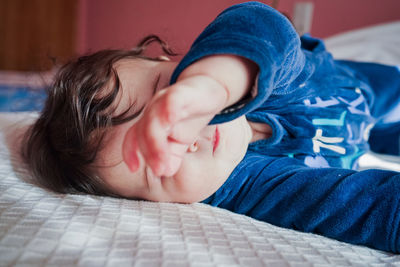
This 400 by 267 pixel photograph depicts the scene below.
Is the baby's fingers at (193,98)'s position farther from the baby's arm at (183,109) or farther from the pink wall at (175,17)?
the pink wall at (175,17)

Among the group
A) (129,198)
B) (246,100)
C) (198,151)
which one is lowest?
(129,198)

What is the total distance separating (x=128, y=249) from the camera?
409 mm

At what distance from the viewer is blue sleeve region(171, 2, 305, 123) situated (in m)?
0.41

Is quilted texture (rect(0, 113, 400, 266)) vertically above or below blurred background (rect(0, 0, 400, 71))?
below

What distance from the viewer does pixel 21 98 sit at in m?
1.83

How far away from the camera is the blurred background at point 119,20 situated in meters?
1.64

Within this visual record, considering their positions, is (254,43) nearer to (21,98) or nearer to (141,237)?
(141,237)

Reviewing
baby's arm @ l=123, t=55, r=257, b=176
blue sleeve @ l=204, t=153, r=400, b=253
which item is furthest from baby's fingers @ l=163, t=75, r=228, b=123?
blue sleeve @ l=204, t=153, r=400, b=253

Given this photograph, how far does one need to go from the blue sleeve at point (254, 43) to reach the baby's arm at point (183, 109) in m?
0.01

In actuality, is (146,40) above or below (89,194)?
above

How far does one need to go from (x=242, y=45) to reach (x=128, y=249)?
261mm

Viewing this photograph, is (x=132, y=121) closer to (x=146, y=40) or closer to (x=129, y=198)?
(x=129, y=198)

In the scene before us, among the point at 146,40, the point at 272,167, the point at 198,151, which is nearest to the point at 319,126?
Answer: the point at 272,167

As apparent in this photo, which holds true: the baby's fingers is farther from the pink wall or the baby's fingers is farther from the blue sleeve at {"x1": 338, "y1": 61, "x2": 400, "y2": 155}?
the blue sleeve at {"x1": 338, "y1": 61, "x2": 400, "y2": 155}
